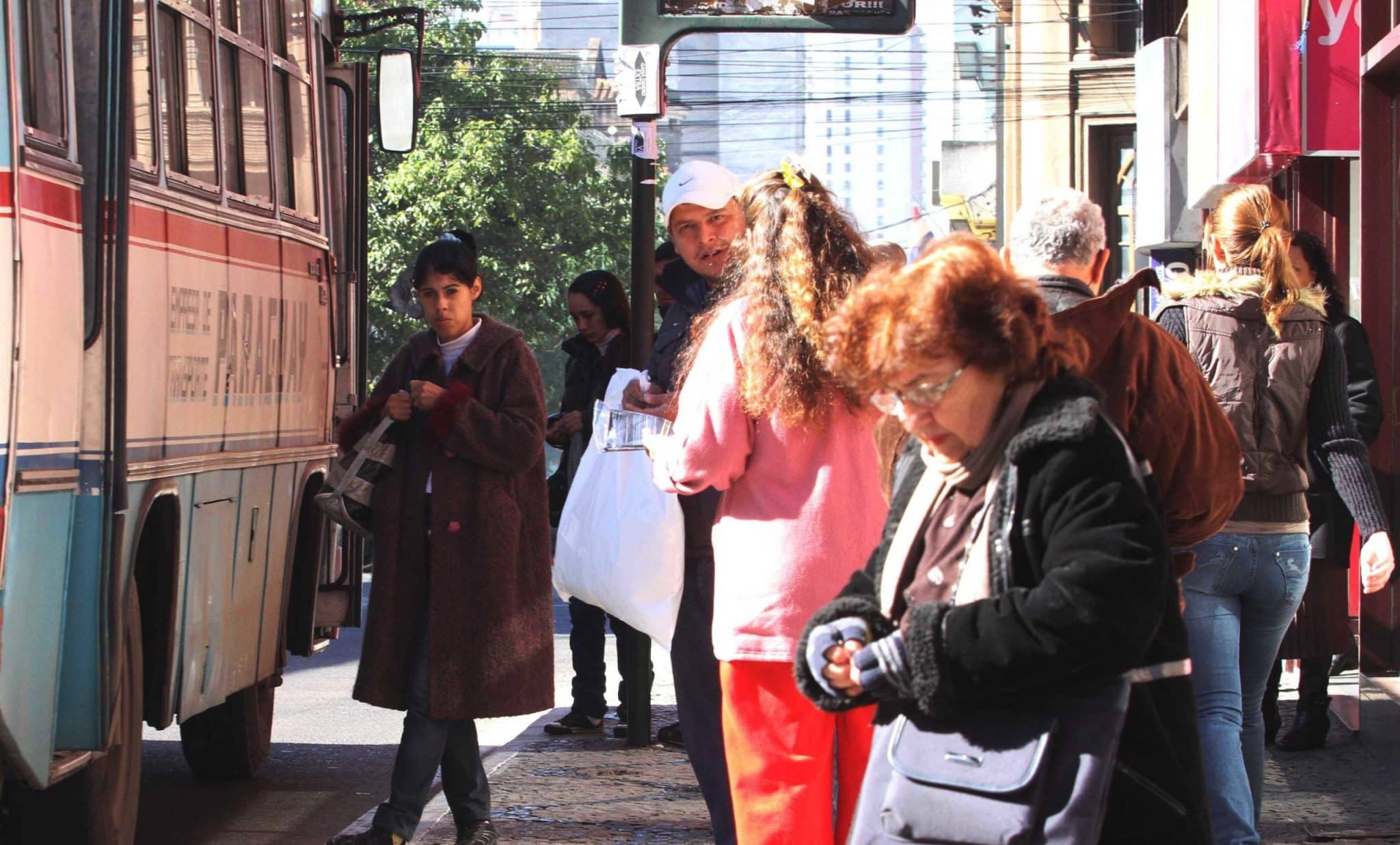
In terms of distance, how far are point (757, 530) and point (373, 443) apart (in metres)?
1.95

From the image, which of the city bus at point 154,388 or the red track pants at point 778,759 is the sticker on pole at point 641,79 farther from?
the red track pants at point 778,759

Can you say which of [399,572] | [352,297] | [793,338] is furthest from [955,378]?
[352,297]

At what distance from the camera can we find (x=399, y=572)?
19.4 feet

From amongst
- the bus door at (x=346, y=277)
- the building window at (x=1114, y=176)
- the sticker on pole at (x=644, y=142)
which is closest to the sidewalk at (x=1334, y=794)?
the sticker on pole at (x=644, y=142)

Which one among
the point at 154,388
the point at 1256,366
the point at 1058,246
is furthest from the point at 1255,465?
the point at 154,388

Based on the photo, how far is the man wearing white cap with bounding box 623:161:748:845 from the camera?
5.20 metres

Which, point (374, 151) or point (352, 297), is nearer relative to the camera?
point (352, 297)

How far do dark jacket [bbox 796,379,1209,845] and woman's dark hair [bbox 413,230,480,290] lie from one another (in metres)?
3.48

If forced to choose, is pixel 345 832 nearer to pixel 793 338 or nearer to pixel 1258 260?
pixel 793 338

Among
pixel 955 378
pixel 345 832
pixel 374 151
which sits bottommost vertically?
pixel 345 832

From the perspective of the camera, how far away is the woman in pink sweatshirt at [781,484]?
430cm

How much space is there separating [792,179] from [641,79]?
3375 mm

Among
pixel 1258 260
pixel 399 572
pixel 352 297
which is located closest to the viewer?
pixel 1258 260

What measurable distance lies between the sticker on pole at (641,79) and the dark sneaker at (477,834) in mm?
2872
